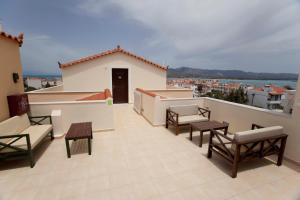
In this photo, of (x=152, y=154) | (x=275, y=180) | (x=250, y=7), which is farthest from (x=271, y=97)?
(x=152, y=154)

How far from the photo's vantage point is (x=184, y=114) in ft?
17.6

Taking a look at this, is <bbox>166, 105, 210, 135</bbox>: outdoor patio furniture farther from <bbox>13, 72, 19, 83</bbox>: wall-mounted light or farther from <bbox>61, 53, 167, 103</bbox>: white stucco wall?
<bbox>61, 53, 167, 103</bbox>: white stucco wall

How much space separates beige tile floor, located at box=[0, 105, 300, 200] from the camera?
2.32 meters

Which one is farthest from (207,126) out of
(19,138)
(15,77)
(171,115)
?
(15,77)

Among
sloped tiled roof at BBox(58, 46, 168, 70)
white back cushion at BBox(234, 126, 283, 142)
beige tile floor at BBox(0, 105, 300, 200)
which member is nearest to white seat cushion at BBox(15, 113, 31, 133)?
beige tile floor at BBox(0, 105, 300, 200)

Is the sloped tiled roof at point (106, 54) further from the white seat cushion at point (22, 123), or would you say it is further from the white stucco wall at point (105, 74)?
the white seat cushion at point (22, 123)

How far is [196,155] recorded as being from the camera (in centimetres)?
358

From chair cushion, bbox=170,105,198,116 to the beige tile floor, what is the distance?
60.8 inches

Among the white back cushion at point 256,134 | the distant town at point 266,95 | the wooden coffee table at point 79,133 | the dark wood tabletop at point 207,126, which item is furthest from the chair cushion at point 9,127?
the distant town at point 266,95

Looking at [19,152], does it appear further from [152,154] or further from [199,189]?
[199,189]

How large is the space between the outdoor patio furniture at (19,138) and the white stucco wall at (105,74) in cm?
540

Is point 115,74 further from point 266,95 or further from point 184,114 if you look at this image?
point 266,95

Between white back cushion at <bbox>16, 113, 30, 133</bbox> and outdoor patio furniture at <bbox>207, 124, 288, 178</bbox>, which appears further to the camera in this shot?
white back cushion at <bbox>16, 113, 30, 133</bbox>

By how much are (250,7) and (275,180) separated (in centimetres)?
634
